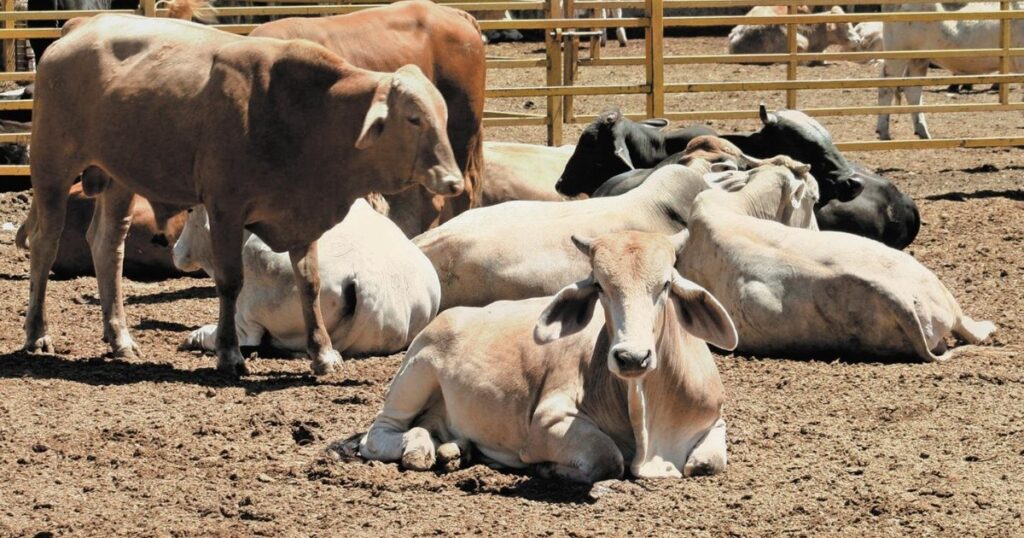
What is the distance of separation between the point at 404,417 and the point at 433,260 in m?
2.78

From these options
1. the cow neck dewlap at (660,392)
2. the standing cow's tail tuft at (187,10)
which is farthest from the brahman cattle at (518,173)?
the cow neck dewlap at (660,392)

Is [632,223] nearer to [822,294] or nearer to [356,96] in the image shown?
[822,294]

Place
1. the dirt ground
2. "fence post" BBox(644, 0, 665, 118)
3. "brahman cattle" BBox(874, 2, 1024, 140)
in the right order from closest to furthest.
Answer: the dirt ground < "fence post" BBox(644, 0, 665, 118) < "brahman cattle" BBox(874, 2, 1024, 140)

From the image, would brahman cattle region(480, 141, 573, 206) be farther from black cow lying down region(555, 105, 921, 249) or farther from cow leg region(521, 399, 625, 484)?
cow leg region(521, 399, 625, 484)

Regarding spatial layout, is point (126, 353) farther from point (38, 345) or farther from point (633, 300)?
point (633, 300)

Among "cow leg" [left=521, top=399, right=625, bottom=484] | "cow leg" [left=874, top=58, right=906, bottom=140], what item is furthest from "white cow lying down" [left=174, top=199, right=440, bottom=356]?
"cow leg" [left=874, top=58, right=906, bottom=140]

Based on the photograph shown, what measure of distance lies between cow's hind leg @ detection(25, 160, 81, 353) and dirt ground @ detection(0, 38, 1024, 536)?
158 mm

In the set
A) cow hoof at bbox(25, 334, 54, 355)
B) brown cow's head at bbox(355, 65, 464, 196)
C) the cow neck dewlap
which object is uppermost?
brown cow's head at bbox(355, 65, 464, 196)

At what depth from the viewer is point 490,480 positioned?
19.5 ft

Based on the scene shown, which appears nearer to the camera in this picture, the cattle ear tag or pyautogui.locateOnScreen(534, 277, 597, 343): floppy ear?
pyautogui.locateOnScreen(534, 277, 597, 343): floppy ear

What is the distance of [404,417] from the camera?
6.33 m

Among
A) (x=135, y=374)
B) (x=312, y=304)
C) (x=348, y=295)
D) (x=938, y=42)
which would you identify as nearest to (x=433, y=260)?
(x=348, y=295)

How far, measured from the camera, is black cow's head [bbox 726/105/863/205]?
10.8m

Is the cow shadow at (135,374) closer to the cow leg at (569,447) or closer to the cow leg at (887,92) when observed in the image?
the cow leg at (569,447)
